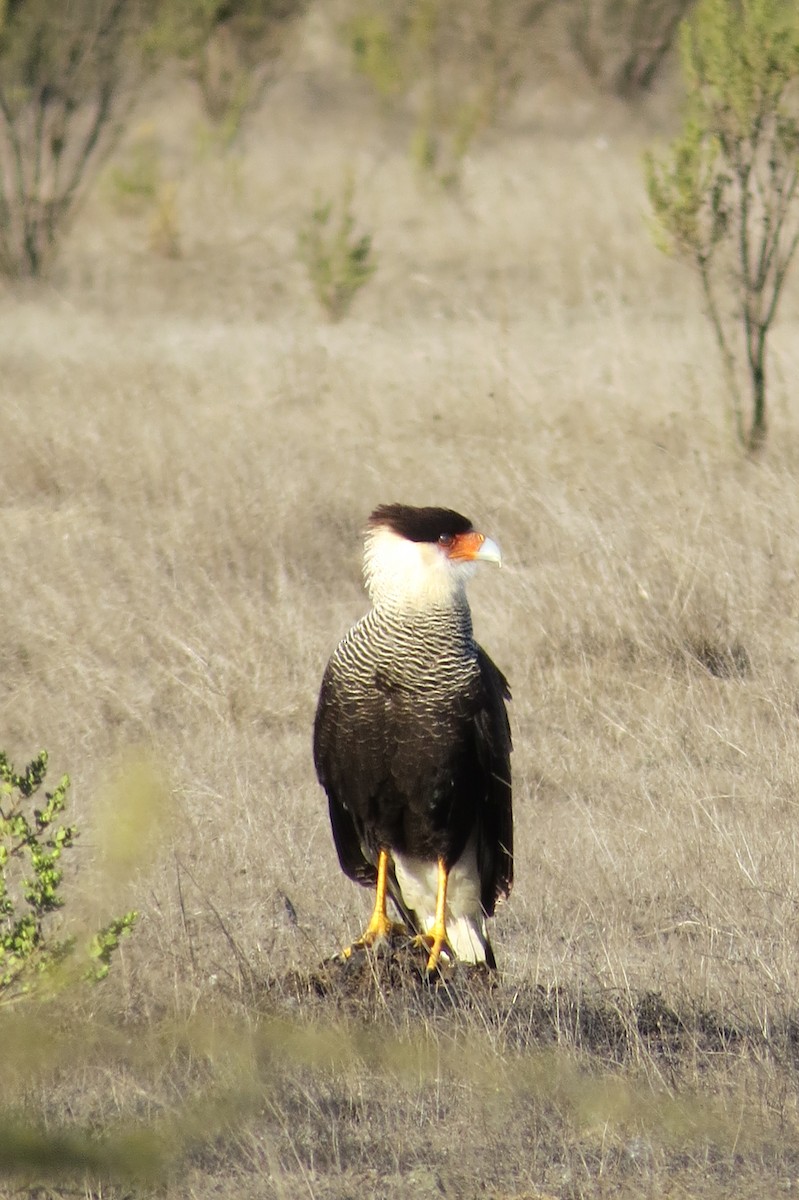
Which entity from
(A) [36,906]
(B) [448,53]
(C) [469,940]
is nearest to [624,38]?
(B) [448,53]

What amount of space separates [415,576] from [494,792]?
1.90 feet

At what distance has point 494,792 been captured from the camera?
389 centimetres

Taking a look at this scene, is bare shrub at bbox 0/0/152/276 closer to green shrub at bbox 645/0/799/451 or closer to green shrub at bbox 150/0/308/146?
green shrub at bbox 150/0/308/146

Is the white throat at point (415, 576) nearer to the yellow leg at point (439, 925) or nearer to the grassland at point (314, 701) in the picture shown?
the yellow leg at point (439, 925)

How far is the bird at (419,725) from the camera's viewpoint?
3709 mm

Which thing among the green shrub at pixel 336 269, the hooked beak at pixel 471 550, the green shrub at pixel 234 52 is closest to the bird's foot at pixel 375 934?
the hooked beak at pixel 471 550

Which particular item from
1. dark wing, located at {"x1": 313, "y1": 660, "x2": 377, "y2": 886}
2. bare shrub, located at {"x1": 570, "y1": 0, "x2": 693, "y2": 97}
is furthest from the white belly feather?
bare shrub, located at {"x1": 570, "y1": 0, "x2": 693, "y2": 97}

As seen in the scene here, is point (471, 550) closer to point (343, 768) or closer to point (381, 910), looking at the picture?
point (343, 768)

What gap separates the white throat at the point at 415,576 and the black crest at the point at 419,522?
17 millimetres

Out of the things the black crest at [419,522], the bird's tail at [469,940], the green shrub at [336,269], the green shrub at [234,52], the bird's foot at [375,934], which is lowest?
the bird's tail at [469,940]

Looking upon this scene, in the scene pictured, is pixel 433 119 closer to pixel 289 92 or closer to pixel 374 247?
pixel 289 92

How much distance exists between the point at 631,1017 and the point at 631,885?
1.17 meters

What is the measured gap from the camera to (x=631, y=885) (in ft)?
15.5

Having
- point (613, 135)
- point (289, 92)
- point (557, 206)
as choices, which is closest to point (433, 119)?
point (613, 135)
